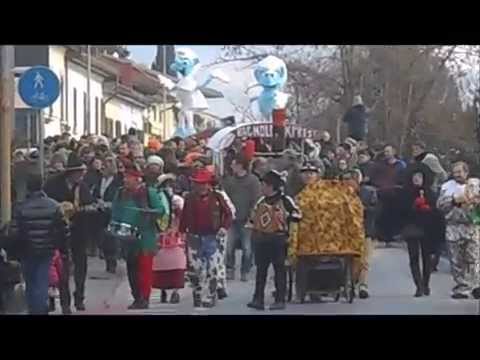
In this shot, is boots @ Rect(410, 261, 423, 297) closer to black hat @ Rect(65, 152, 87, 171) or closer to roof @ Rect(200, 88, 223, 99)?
roof @ Rect(200, 88, 223, 99)

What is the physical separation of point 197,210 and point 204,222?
0.12 metres

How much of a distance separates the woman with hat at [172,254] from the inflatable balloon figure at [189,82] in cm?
43

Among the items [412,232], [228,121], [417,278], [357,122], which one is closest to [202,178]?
[228,121]

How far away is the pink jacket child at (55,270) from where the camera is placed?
30266mm

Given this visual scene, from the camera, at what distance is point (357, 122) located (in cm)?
3030

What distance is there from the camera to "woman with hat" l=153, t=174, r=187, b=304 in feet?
99.3

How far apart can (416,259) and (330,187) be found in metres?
0.93

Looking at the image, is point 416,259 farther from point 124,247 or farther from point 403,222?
point 124,247

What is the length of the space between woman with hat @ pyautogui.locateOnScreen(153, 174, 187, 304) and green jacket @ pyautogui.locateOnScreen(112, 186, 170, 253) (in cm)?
7

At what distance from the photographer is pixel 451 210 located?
30375 mm

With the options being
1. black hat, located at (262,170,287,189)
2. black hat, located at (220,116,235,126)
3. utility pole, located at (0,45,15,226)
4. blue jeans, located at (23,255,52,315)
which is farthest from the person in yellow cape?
utility pole, located at (0,45,15,226)

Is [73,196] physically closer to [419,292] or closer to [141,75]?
[141,75]
